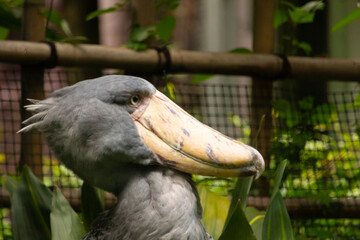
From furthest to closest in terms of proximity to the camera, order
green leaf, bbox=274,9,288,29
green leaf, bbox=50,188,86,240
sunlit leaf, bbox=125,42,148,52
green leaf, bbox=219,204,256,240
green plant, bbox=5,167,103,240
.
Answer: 1. green leaf, bbox=274,9,288,29
2. sunlit leaf, bbox=125,42,148,52
3. green plant, bbox=5,167,103,240
4. green leaf, bbox=50,188,86,240
5. green leaf, bbox=219,204,256,240

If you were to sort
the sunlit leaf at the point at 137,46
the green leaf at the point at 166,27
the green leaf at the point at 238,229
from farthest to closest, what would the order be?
the green leaf at the point at 166,27 < the sunlit leaf at the point at 137,46 < the green leaf at the point at 238,229

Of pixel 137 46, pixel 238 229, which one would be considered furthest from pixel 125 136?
pixel 137 46

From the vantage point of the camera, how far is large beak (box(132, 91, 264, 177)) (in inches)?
47.8

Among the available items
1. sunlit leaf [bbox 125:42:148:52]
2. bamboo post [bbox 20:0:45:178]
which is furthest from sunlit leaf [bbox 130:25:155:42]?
bamboo post [bbox 20:0:45:178]

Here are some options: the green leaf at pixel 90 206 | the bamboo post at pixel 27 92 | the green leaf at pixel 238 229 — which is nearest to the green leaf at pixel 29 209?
the green leaf at pixel 90 206

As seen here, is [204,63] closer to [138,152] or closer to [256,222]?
[256,222]

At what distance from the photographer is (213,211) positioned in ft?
5.70

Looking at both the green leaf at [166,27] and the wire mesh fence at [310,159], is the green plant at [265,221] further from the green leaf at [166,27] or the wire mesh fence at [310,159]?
the green leaf at [166,27]

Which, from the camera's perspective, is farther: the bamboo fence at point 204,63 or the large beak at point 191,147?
the bamboo fence at point 204,63

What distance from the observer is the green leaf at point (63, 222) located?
1.48 m

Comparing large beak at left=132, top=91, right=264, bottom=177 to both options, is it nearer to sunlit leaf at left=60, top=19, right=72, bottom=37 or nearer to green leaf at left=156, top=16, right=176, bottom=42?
sunlit leaf at left=60, top=19, right=72, bottom=37

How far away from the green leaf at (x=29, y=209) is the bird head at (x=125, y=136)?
1.31 ft

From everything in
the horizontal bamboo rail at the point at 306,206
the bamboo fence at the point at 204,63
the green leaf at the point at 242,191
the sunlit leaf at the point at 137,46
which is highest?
the sunlit leaf at the point at 137,46

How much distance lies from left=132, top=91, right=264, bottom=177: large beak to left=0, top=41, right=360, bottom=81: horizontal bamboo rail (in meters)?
0.77
